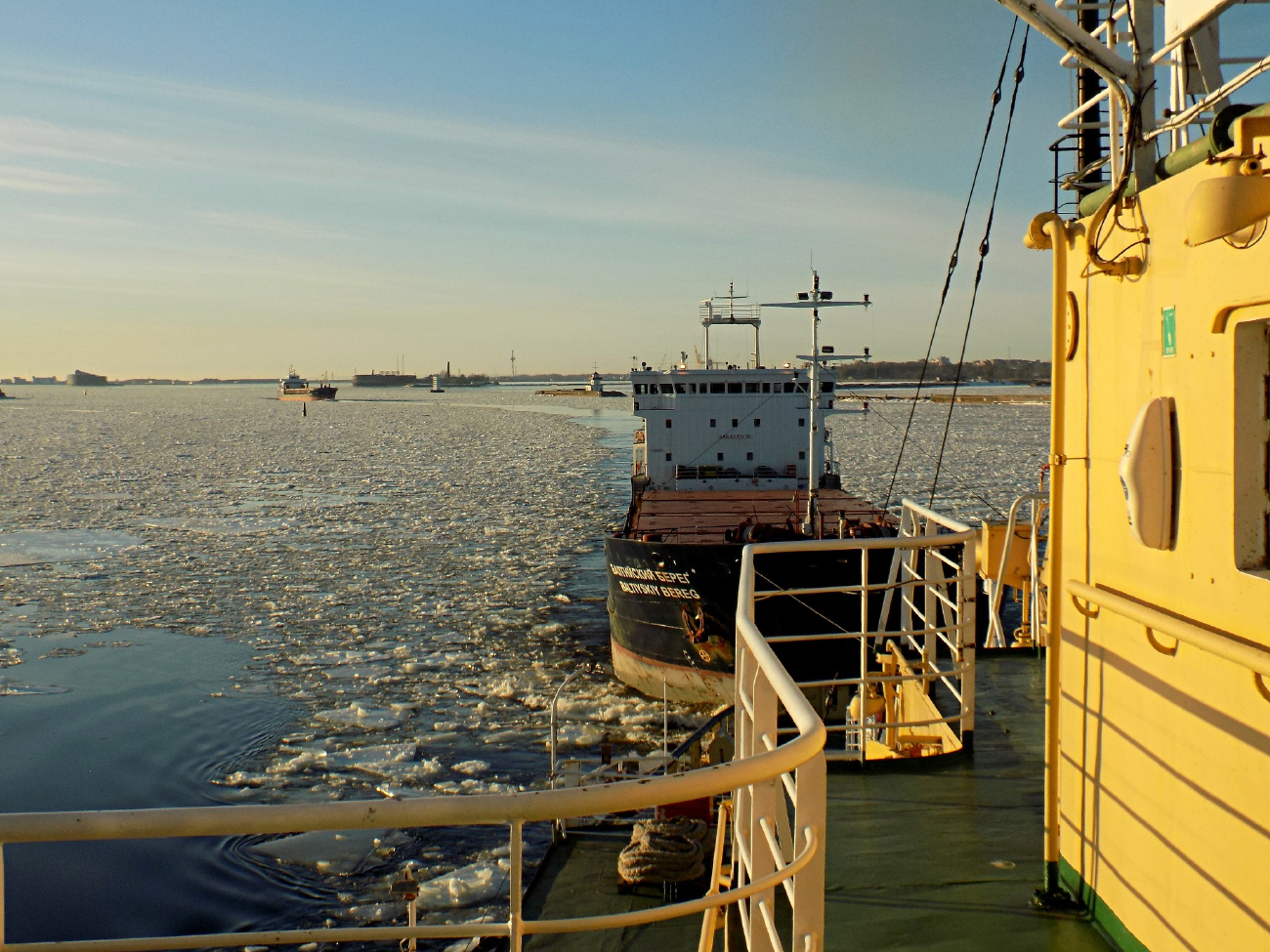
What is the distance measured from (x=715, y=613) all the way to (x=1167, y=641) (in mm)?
12520

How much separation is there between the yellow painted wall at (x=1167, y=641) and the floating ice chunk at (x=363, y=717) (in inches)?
426

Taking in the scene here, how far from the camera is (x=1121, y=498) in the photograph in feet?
10.9

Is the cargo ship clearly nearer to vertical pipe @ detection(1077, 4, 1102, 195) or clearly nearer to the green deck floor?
the green deck floor

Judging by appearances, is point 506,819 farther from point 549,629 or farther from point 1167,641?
point 549,629

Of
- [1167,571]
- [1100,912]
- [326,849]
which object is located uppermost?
[1167,571]

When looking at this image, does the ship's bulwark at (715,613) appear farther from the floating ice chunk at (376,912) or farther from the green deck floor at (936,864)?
the green deck floor at (936,864)

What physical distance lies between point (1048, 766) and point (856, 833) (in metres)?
1.48

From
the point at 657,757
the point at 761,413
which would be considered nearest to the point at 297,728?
the point at 657,757

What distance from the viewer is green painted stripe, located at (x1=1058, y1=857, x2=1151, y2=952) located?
3426 millimetres

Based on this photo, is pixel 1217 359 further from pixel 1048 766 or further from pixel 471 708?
pixel 471 708

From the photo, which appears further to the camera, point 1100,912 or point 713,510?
point 713,510

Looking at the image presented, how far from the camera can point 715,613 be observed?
607 inches

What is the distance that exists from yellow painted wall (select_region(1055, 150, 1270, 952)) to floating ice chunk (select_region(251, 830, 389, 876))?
296 inches

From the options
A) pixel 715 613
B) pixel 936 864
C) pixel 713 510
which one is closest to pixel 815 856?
pixel 936 864
